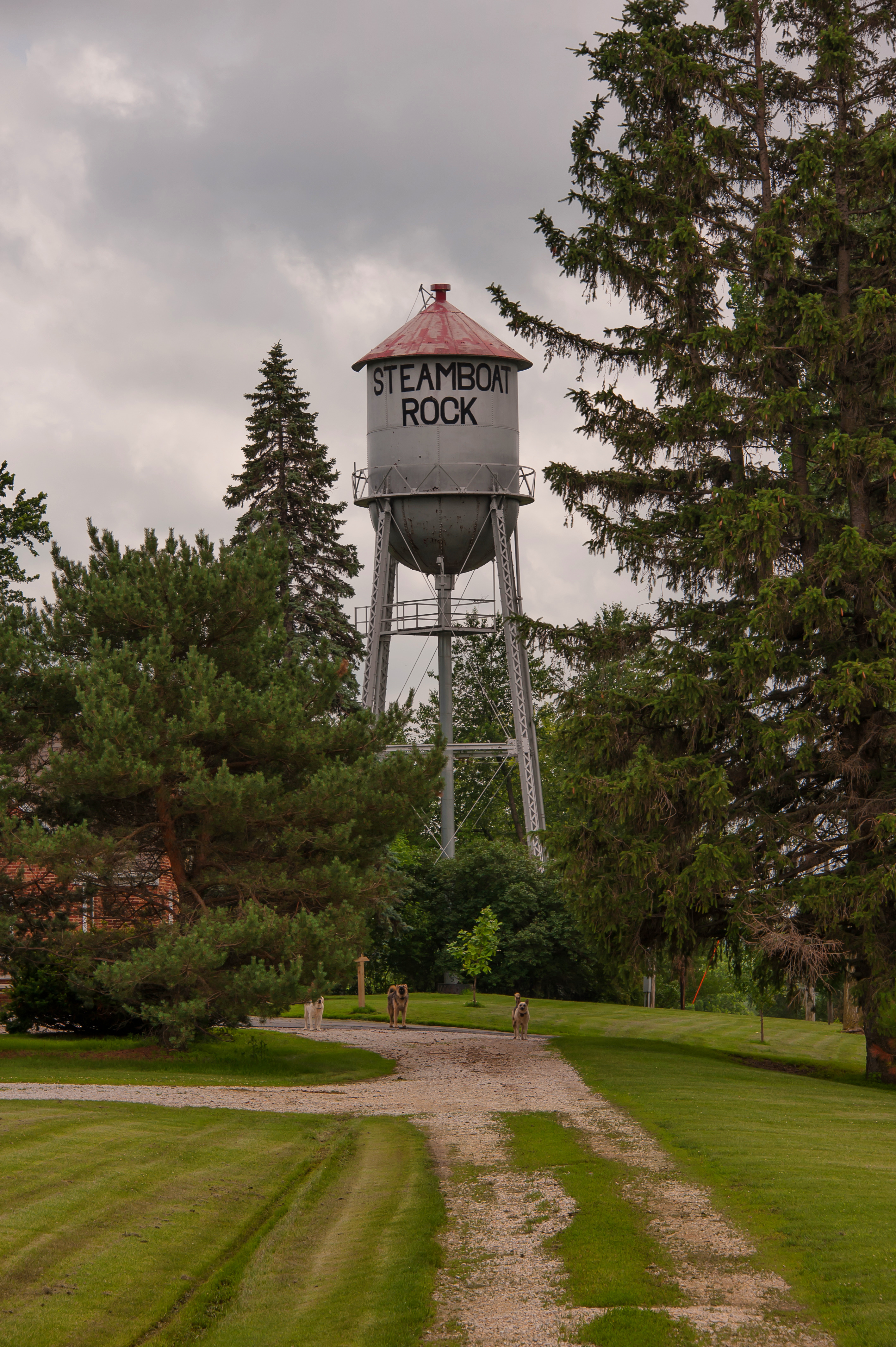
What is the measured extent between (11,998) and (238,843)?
→ 5690mm

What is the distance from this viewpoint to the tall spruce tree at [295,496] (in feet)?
148

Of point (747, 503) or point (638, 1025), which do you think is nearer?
point (747, 503)

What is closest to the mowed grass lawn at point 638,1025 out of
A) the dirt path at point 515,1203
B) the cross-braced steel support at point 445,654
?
the cross-braced steel support at point 445,654

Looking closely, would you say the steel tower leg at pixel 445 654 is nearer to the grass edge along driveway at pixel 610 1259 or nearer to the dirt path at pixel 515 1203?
the dirt path at pixel 515 1203

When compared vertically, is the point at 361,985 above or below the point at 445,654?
below

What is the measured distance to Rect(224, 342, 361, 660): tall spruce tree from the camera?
45.1 meters

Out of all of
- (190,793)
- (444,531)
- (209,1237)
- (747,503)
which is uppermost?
Answer: (444,531)

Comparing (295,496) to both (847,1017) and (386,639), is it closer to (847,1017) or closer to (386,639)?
(386,639)

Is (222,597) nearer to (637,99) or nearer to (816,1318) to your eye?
(637,99)

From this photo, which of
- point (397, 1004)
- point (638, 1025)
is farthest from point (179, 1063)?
point (638, 1025)

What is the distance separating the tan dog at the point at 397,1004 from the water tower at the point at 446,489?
824 cm

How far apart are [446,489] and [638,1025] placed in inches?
632

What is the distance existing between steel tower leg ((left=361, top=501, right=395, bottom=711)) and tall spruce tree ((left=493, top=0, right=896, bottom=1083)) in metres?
13.8

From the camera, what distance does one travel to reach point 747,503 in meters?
23.2
